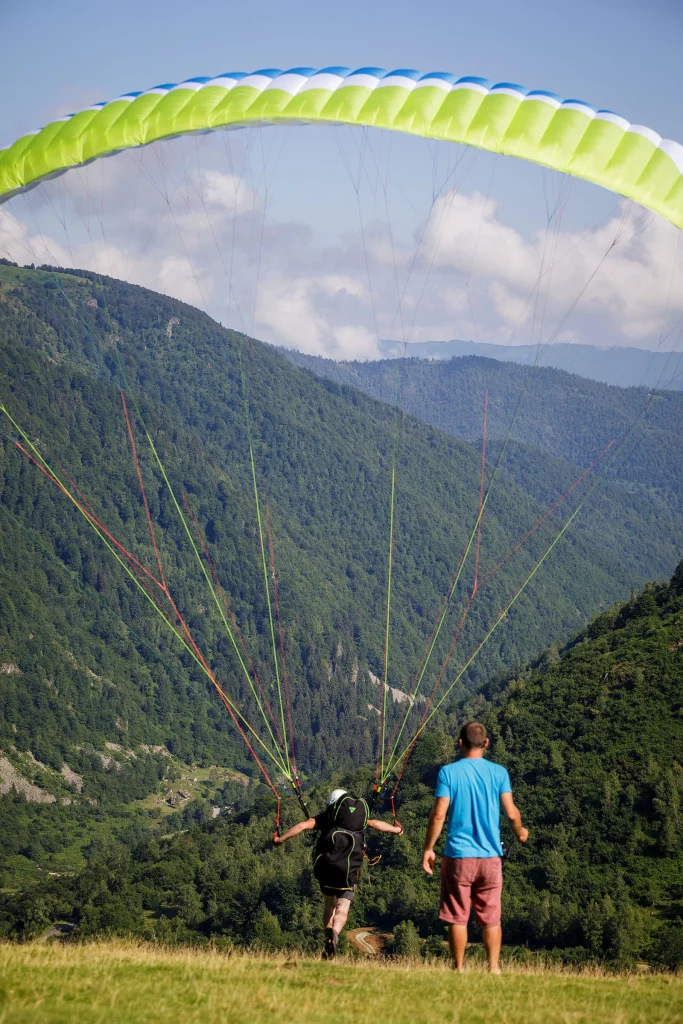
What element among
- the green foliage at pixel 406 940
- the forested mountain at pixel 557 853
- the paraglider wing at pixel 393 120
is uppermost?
the paraglider wing at pixel 393 120

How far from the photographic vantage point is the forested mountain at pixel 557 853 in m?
45.8

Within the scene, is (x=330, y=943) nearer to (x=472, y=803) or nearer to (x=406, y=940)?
(x=472, y=803)

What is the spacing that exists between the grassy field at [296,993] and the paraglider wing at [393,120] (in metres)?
11.7

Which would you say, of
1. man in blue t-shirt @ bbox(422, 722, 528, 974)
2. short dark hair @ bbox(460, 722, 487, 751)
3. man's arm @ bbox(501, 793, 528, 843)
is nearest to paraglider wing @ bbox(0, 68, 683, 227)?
short dark hair @ bbox(460, 722, 487, 751)

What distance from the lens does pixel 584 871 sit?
161ft

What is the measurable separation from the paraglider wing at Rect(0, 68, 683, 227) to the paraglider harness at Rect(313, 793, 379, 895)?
10.6 meters

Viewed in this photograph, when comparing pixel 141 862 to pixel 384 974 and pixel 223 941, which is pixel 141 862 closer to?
pixel 223 941

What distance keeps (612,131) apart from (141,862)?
85.9 meters

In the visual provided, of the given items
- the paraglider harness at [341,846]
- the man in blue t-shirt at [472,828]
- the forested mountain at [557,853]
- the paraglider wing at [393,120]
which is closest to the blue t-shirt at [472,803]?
the man in blue t-shirt at [472,828]

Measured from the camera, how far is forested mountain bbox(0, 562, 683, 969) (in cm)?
4578

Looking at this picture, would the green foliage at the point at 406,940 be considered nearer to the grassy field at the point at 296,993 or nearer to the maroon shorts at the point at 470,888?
the grassy field at the point at 296,993

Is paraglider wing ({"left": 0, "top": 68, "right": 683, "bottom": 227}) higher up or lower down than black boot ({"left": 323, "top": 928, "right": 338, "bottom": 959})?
higher up

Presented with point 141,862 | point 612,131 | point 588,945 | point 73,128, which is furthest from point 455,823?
point 141,862

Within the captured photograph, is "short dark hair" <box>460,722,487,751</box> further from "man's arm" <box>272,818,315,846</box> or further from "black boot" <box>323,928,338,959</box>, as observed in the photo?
"black boot" <box>323,928,338,959</box>
